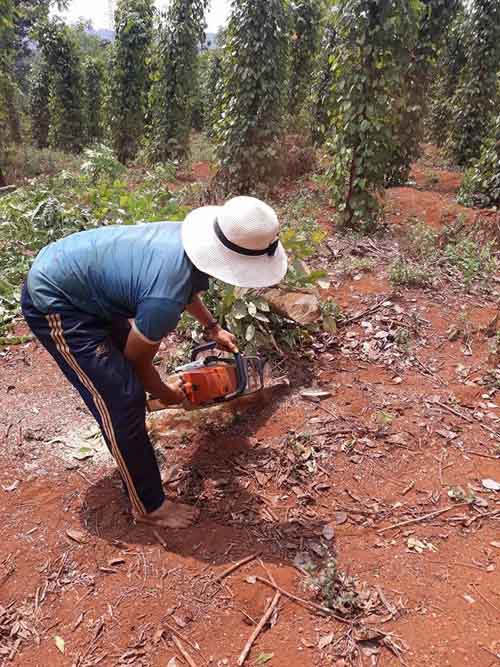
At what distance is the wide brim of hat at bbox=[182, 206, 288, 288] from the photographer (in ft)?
6.28

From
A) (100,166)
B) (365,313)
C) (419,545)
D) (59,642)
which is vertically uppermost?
(100,166)

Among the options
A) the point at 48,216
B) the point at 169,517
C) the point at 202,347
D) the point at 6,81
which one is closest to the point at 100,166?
the point at 48,216

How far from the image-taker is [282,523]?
2441 millimetres

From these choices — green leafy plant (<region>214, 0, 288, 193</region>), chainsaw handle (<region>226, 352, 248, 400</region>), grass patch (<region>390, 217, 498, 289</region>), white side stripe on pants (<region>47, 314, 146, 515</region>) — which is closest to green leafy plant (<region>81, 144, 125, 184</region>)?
green leafy plant (<region>214, 0, 288, 193</region>)

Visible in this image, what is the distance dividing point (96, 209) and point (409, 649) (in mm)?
4454

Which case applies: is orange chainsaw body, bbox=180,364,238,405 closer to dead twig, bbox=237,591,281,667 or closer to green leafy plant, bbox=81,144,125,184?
dead twig, bbox=237,591,281,667

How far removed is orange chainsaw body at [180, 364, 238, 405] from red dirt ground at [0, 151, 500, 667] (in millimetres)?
458

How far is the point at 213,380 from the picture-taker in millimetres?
2549

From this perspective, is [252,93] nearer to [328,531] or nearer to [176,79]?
[176,79]

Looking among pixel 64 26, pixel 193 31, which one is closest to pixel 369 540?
pixel 193 31

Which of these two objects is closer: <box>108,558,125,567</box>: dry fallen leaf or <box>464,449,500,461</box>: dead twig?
<box>108,558,125,567</box>: dry fallen leaf

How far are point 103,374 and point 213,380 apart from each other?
2.13 ft

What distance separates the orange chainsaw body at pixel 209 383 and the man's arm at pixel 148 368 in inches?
2.2

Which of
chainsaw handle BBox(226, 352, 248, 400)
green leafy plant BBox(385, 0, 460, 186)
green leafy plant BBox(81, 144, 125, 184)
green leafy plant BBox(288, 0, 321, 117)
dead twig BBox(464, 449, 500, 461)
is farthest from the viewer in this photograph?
green leafy plant BBox(288, 0, 321, 117)
